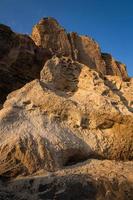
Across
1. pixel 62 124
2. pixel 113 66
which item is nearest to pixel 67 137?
pixel 62 124

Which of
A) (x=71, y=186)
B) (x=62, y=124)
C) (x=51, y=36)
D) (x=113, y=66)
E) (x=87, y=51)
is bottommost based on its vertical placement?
(x=71, y=186)

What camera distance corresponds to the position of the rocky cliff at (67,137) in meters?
10.3

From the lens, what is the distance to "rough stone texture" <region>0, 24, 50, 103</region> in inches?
1224

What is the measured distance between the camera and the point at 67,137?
13102 millimetres

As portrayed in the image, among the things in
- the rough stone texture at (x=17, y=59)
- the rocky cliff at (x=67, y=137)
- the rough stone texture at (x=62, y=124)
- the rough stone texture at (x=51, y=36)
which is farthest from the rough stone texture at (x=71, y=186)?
the rough stone texture at (x=51, y=36)

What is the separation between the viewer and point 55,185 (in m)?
10.2

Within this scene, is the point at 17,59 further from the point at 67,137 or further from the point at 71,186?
the point at 71,186

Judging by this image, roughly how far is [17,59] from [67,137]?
21.9 metres

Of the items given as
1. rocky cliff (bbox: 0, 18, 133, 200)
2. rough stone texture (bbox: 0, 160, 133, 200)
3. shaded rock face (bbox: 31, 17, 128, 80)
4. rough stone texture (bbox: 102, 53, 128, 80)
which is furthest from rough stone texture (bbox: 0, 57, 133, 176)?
rough stone texture (bbox: 102, 53, 128, 80)

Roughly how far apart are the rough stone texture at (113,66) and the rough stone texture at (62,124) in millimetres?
28947

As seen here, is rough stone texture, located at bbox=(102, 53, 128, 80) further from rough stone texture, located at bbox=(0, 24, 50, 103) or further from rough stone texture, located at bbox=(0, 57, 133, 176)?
rough stone texture, located at bbox=(0, 57, 133, 176)

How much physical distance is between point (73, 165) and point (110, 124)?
8.96 ft

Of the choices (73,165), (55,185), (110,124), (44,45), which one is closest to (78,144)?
(73,165)

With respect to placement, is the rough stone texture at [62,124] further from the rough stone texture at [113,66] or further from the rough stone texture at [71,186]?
the rough stone texture at [113,66]
